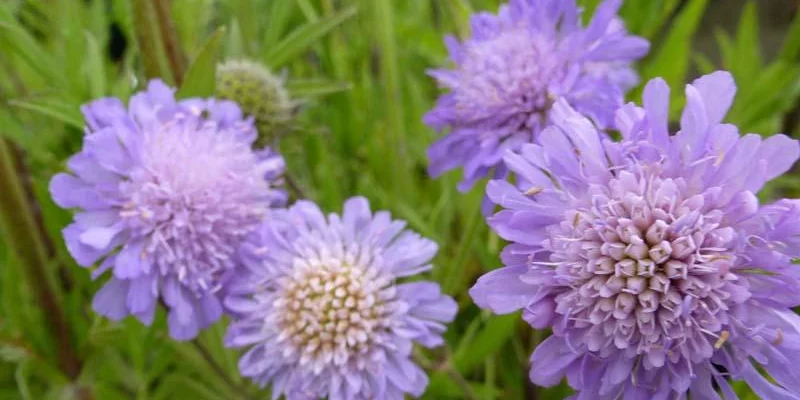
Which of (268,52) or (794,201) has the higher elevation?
(268,52)

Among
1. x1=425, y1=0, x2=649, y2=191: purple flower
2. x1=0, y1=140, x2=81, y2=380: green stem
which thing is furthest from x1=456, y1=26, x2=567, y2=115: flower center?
x1=0, y1=140, x2=81, y2=380: green stem

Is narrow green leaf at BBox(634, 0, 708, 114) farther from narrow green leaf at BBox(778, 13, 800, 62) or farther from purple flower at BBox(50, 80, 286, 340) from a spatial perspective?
purple flower at BBox(50, 80, 286, 340)

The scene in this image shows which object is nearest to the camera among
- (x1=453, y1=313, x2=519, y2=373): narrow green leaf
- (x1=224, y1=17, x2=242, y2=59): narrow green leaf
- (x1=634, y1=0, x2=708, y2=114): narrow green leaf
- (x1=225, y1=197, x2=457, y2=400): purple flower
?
(x1=225, y1=197, x2=457, y2=400): purple flower

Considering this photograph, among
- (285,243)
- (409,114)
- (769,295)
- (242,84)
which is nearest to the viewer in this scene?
(769,295)

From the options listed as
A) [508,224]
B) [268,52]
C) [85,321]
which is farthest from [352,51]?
[508,224]

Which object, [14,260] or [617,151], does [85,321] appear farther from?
[617,151]

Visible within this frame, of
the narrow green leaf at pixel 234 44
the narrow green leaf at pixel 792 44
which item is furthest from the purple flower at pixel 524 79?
the narrow green leaf at pixel 792 44

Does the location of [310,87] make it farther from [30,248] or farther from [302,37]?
[30,248]

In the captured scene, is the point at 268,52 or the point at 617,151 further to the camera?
the point at 268,52
